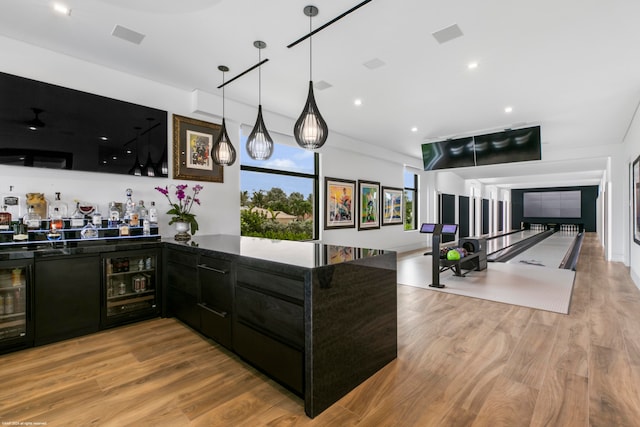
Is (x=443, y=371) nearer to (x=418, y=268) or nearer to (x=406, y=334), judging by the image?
(x=406, y=334)

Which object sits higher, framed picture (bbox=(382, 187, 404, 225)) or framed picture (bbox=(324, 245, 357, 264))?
framed picture (bbox=(382, 187, 404, 225))

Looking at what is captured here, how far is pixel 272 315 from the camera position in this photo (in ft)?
6.98

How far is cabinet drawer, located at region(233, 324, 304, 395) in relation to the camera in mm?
1967

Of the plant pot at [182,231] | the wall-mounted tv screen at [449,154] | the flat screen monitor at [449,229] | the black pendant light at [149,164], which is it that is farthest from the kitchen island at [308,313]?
the wall-mounted tv screen at [449,154]

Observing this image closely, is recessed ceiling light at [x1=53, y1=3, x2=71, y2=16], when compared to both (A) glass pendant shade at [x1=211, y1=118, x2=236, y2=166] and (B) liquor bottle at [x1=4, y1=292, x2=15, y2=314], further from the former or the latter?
(B) liquor bottle at [x1=4, y1=292, x2=15, y2=314]

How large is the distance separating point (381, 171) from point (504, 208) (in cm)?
1724

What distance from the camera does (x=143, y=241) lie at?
3.53 metres

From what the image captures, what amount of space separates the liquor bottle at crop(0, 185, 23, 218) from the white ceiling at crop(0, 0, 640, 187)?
169cm

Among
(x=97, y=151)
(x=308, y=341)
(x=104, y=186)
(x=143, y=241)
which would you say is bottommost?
(x=308, y=341)

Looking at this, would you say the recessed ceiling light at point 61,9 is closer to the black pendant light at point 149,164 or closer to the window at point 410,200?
the black pendant light at point 149,164

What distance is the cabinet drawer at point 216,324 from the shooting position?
2598 mm

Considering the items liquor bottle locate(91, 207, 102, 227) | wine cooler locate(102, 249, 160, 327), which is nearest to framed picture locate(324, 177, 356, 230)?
wine cooler locate(102, 249, 160, 327)

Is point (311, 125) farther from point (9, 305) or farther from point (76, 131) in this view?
point (9, 305)

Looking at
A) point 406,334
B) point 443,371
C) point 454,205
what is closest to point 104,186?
point 406,334
